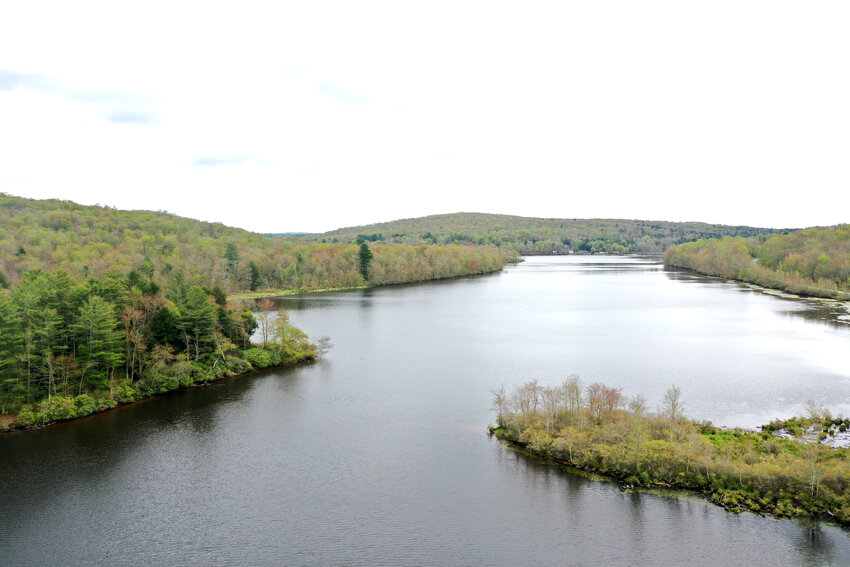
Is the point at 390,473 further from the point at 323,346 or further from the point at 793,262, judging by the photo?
the point at 793,262

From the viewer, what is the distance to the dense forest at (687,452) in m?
19.1

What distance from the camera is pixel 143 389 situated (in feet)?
112

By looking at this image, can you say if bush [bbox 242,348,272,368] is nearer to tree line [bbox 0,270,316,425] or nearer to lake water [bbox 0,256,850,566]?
tree line [bbox 0,270,316,425]

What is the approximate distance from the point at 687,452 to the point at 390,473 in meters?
13.0

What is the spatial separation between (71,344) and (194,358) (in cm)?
818

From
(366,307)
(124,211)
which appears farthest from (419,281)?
(124,211)

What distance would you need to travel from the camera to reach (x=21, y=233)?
7719 cm

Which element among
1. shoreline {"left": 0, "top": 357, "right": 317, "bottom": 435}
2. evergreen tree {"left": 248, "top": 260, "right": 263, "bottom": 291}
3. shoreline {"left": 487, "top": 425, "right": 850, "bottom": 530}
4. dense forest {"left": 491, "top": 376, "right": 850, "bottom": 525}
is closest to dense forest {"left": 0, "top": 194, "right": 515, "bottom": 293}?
evergreen tree {"left": 248, "top": 260, "right": 263, "bottom": 291}

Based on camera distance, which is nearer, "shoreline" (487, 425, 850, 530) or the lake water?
the lake water

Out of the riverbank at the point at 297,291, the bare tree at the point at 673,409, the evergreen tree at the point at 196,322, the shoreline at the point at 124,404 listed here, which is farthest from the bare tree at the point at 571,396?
the riverbank at the point at 297,291

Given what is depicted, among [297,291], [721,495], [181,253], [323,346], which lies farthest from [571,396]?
[181,253]

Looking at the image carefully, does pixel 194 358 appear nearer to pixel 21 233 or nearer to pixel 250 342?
pixel 250 342

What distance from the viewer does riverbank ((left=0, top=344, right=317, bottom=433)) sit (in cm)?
2850

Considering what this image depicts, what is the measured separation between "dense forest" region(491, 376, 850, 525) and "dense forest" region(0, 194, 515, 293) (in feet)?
194
